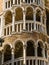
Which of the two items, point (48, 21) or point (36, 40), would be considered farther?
point (48, 21)

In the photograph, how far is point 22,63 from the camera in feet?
97.1

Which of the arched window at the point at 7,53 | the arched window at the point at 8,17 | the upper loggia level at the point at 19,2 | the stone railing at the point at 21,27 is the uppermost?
the upper loggia level at the point at 19,2

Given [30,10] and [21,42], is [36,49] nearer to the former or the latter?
[21,42]

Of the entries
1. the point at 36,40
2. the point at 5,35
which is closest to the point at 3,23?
the point at 5,35

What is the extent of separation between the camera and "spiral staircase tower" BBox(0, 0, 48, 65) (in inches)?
1182

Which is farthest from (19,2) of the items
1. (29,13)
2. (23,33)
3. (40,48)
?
(40,48)

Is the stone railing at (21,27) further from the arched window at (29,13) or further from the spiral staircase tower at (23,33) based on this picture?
the arched window at (29,13)

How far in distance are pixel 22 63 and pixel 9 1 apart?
216 inches

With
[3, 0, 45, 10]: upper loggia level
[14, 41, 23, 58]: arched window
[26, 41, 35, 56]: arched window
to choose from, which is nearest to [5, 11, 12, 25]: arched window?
[3, 0, 45, 10]: upper loggia level

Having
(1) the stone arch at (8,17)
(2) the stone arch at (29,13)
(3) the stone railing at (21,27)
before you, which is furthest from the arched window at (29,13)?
(1) the stone arch at (8,17)

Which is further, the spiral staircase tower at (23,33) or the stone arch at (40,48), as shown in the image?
the stone arch at (40,48)

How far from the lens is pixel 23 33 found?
3042 cm

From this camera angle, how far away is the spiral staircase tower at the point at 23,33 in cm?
3002

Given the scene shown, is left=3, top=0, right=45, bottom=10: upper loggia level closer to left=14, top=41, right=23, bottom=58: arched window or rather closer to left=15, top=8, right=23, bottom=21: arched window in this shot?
left=15, top=8, right=23, bottom=21: arched window
